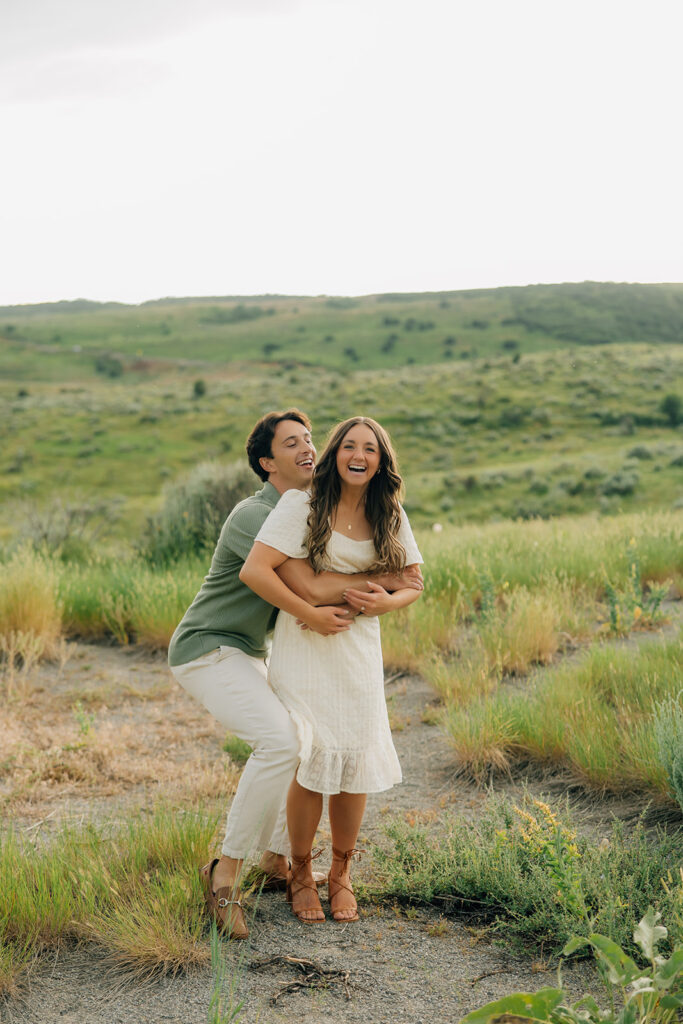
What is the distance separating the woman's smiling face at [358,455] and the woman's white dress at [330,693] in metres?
0.21

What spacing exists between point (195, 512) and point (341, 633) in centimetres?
886

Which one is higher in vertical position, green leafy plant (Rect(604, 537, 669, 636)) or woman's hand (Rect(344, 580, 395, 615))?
woman's hand (Rect(344, 580, 395, 615))

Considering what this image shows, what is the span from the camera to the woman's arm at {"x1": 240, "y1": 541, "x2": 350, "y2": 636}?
11.3 feet

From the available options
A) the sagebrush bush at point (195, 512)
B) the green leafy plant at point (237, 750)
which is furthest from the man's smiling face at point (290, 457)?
the sagebrush bush at point (195, 512)

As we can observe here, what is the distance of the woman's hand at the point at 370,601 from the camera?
350 cm

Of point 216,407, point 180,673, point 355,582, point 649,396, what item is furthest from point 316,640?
point 216,407

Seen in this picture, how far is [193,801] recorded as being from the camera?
4.88 meters

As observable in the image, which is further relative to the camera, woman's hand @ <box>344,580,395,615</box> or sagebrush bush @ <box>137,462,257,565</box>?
sagebrush bush @ <box>137,462,257,565</box>

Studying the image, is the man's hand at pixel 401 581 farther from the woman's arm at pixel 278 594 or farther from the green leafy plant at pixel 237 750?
the green leafy plant at pixel 237 750

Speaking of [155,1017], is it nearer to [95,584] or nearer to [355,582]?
[355,582]

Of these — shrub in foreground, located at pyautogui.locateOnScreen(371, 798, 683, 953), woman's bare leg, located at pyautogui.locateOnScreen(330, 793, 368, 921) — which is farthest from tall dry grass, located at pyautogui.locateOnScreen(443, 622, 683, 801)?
woman's bare leg, located at pyautogui.locateOnScreen(330, 793, 368, 921)

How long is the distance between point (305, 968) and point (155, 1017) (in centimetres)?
57

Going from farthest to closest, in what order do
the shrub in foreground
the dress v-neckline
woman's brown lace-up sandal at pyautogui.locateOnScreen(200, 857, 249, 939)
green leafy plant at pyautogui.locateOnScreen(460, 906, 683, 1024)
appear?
the dress v-neckline, woman's brown lace-up sandal at pyautogui.locateOnScreen(200, 857, 249, 939), the shrub in foreground, green leafy plant at pyautogui.locateOnScreen(460, 906, 683, 1024)

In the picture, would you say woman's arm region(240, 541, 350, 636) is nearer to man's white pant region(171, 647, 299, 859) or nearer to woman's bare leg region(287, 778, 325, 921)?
man's white pant region(171, 647, 299, 859)
